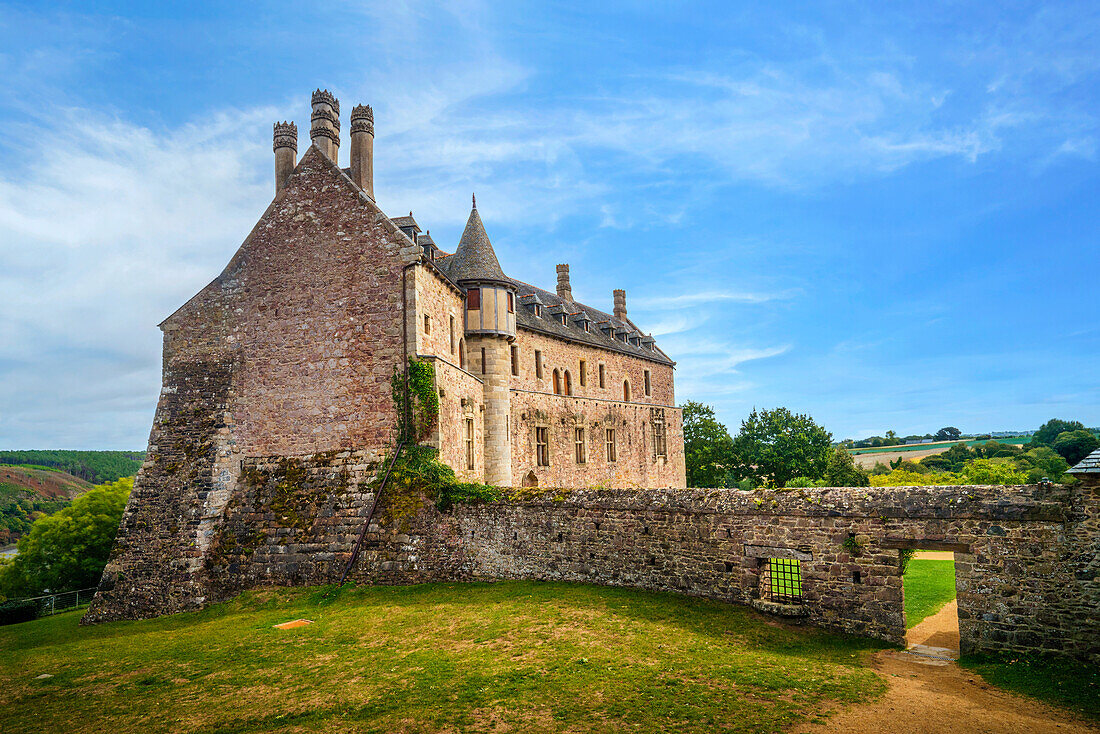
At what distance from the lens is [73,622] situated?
67.5 ft

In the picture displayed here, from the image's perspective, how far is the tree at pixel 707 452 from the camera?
5450cm

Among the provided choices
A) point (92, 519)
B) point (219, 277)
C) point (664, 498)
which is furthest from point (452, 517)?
point (92, 519)

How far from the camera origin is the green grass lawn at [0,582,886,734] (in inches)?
349

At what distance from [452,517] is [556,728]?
9.77 metres

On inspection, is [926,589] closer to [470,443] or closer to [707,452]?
[470,443]

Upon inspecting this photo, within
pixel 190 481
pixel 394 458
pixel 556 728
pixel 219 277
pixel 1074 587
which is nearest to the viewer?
pixel 556 728

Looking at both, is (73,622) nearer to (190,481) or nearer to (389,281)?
(190,481)

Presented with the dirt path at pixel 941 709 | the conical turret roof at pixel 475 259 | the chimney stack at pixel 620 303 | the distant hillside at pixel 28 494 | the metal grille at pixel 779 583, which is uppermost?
the chimney stack at pixel 620 303

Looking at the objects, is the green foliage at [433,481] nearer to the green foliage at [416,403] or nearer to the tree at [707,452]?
the green foliage at [416,403]

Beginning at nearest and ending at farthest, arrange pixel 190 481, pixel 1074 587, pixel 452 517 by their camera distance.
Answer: pixel 1074 587 → pixel 452 517 → pixel 190 481

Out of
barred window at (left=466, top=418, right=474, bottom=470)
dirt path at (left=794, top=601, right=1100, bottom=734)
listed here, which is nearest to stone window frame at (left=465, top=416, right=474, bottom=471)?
barred window at (left=466, top=418, right=474, bottom=470)

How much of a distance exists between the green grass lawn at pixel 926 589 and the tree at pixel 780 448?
21.1 metres

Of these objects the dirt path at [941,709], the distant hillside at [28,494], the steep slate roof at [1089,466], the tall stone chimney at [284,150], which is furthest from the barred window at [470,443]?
the distant hillside at [28,494]

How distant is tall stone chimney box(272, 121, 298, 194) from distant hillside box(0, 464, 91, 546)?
278 ft
